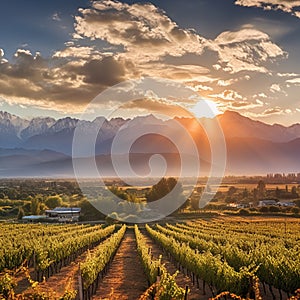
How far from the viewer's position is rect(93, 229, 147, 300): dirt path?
15.3 metres

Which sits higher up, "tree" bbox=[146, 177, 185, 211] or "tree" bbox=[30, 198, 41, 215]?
"tree" bbox=[146, 177, 185, 211]

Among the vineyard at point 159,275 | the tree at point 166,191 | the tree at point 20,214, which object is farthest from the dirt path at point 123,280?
the tree at point 166,191

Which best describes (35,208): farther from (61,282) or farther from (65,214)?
(61,282)

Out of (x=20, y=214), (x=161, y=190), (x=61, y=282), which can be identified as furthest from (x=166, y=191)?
(x=61, y=282)

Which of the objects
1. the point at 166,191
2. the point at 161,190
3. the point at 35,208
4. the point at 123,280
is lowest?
the point at 35,208

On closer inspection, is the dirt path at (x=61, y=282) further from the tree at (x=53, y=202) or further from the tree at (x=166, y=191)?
the tree at (x=53, y=202)

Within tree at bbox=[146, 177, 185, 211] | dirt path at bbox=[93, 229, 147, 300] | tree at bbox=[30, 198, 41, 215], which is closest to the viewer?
dirt path at bbox=[93, 229, 147, 300]

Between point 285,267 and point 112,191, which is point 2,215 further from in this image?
point 285,267

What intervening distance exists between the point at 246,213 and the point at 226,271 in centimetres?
6829

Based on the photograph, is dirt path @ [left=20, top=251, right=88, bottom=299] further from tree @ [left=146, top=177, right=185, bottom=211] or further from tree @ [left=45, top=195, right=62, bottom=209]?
tree @ [left=45, top=195, right=62, bottom=209]

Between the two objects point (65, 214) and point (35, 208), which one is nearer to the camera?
point (65, 214)

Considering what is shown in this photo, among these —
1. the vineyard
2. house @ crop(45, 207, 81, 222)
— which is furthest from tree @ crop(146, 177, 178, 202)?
the vineyard

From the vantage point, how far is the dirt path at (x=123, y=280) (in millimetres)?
15342

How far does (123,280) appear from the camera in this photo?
18.2 meters
